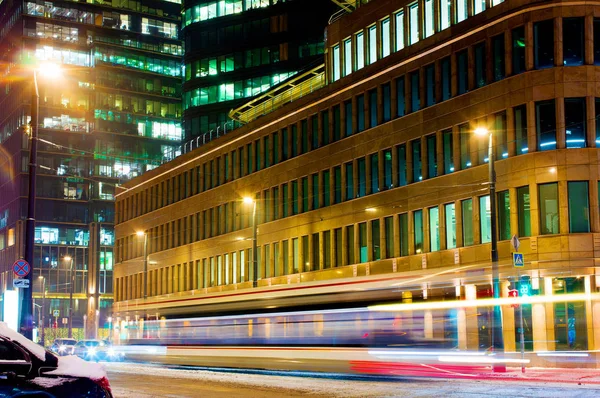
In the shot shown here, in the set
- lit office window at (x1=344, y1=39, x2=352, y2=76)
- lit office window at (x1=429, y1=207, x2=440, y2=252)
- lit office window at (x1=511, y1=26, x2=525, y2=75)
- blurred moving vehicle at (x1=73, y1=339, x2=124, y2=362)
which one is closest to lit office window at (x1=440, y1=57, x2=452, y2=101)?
lit office window at (x1=511, y1=26, x2=525, y2=75)

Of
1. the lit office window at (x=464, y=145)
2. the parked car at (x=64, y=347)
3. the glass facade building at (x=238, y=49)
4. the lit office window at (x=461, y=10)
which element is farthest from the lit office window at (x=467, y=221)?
the glass facade building at (x=238, y=49)

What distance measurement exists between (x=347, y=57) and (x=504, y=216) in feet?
59.1

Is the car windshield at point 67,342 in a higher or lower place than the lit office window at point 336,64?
lower

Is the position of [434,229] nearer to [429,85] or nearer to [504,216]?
[504,216]

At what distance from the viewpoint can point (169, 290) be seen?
78688 millimetres

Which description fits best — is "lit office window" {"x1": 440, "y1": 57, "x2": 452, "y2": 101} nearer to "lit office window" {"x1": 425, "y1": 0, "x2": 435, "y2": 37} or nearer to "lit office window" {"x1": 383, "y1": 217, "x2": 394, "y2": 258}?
"lit office window" {"x1": 425, "y1": 0, "x2": 435, "y2": 37}

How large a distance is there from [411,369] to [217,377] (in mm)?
7750

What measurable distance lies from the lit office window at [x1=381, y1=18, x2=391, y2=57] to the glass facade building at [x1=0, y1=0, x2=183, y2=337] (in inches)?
2928

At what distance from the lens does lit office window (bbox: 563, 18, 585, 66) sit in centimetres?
4141

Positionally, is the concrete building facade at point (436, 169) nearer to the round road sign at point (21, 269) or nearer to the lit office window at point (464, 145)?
the lit office window at point (464, 145)

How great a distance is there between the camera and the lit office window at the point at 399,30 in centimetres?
5138

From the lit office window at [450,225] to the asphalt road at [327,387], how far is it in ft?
68.3

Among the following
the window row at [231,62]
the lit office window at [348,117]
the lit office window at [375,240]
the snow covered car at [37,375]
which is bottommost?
the snow covered car at [37,375]

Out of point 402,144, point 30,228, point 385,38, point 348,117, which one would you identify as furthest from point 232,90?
point 30,228
